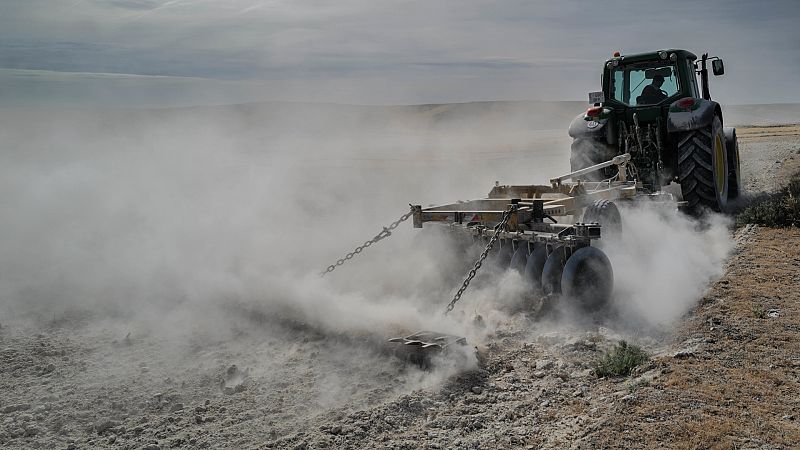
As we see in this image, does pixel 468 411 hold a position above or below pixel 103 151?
below

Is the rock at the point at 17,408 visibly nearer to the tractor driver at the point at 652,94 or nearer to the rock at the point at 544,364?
the rock at the point at 544,364

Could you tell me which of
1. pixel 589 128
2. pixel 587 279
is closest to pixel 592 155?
pixel 589 128

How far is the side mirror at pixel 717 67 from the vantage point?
1086cm

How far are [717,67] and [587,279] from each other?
259 inches

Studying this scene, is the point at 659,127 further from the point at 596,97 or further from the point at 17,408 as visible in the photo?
the point at 17,408

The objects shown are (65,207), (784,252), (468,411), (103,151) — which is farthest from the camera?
(103,151)

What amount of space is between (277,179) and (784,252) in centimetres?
856

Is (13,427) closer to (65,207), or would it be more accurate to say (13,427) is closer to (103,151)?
(65,207)

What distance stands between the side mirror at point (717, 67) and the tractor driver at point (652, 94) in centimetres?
108

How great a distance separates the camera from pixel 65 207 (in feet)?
32.9

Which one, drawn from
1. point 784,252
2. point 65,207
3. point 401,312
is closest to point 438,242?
point 401,312

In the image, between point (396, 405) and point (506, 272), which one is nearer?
point (396, 405)

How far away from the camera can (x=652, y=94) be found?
1048cm

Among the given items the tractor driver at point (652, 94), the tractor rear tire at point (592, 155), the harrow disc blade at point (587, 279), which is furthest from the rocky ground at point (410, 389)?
the tractor driver at point (652, 94)
